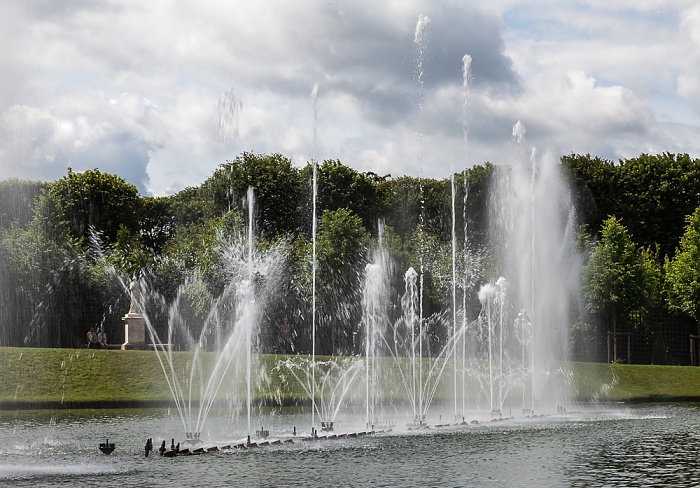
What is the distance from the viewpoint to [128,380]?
4028cm

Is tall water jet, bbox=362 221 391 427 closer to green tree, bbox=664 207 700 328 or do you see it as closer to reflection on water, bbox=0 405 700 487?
reflection on water, bbox=0 405 700 487

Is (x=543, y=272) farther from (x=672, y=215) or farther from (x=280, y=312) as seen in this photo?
(x=672, y=215)

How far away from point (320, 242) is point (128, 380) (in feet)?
72.1

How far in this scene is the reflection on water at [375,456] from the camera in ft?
62.8

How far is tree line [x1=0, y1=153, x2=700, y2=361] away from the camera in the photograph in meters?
58.4

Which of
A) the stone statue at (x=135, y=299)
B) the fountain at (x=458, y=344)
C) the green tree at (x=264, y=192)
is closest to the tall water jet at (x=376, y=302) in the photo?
the fountain at (x=458, y=344)

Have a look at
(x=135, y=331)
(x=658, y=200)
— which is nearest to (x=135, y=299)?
(x=135, y=331)

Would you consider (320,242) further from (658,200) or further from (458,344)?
(658,200)

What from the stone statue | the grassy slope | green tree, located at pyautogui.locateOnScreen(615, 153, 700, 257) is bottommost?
the grassy slope

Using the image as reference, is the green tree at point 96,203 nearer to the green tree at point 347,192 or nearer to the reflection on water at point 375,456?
the green tree at point 347,192

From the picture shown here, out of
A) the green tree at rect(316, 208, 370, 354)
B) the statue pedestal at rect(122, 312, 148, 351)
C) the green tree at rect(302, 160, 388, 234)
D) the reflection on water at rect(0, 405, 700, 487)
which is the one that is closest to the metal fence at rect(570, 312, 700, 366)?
the green tree at rect(316, 208, 370, 354)

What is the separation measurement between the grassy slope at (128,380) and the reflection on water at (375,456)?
6.25m

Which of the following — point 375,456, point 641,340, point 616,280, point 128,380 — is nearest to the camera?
point 375,456

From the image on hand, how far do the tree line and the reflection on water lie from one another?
1018 inches
